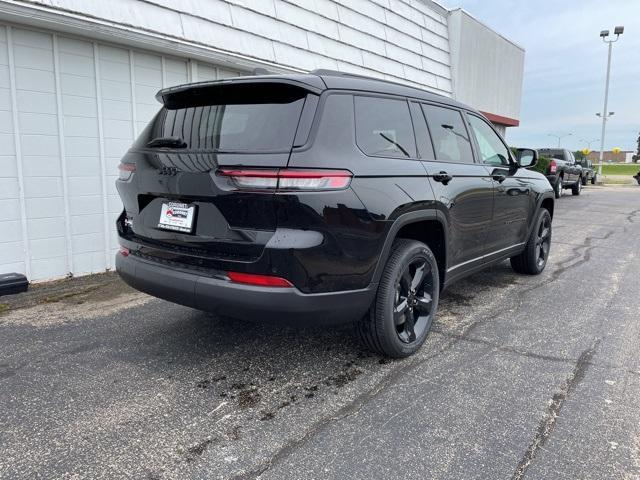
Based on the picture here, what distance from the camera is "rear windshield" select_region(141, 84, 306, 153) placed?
2.72 m

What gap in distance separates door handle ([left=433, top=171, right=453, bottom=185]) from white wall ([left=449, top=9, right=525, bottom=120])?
31.3 feet

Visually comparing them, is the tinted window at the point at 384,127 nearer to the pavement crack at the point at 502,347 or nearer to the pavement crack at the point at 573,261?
the pavement crack at the point at 502,347

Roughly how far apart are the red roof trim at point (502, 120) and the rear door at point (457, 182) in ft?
36.9

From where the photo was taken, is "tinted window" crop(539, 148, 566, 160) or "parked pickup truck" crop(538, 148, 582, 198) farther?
"tinted window" crop(539, 148, 566, 160)

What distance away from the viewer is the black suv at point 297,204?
8.55 ft

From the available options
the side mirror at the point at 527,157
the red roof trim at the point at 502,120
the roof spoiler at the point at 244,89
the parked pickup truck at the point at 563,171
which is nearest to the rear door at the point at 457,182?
the side mirror at the point at 527,157

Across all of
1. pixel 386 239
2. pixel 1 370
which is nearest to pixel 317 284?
pixel 386 239

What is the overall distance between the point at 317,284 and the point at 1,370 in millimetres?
2231

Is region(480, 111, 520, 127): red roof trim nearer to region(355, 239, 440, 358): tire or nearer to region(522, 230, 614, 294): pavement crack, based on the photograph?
region(522, 230, 614, 294): pavement crack

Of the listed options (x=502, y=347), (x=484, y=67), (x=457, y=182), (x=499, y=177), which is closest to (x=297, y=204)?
(x=457, y=182)

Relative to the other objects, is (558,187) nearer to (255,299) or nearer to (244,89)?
(244,89)

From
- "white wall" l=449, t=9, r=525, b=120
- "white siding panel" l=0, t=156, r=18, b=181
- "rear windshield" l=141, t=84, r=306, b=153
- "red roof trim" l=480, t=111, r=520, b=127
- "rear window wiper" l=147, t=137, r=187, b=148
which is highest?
"white wall" l=449, t=9, r=525, b=120

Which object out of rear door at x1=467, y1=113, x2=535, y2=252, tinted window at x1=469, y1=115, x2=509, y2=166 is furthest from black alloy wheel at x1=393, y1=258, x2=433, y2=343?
tinted window at x1=469, y1=115, x2=509, y2=166

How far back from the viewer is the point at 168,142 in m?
3.08
